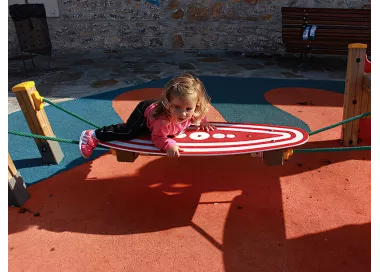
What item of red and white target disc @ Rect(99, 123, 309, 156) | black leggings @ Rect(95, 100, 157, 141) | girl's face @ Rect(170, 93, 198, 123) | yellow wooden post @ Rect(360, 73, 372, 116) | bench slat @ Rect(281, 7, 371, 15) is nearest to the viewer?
girl's face @ Rect(170, 93, 198, 123)

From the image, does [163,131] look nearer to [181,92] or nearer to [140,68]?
[181,92]

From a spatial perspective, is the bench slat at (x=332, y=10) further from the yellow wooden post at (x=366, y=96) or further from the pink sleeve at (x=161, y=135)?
the pink sleeve at (x=161, y=135)

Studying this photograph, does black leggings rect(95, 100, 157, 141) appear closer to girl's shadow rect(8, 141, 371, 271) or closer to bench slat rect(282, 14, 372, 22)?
girl's shadow rect(8, 141, 371, 271)

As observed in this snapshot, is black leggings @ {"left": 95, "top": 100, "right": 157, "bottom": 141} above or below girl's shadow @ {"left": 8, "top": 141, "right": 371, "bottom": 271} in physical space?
above

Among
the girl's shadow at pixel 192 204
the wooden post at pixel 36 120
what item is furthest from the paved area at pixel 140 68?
the girl's shadow at pixel 192 204

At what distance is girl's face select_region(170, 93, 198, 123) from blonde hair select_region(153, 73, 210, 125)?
3 cm

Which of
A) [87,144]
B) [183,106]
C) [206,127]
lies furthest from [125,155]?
[206,127]

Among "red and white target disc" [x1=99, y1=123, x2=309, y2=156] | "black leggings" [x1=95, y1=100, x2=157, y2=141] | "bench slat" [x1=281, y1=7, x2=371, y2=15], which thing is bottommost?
"red and white target disc" [x1=99, y1=123, x2=309, y2=156]

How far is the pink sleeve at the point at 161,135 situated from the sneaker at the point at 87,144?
56 cm

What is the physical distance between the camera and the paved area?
6.06 metres

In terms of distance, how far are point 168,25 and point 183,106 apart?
6350mm

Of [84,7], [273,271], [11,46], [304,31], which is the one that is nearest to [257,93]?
[304,31]

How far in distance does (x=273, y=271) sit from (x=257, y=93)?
3623 millimetres

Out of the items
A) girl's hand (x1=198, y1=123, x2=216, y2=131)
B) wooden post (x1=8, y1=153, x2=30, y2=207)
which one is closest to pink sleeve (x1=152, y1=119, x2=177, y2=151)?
girl's hand (x1=198, y1=123, x2=216, y2=131)
